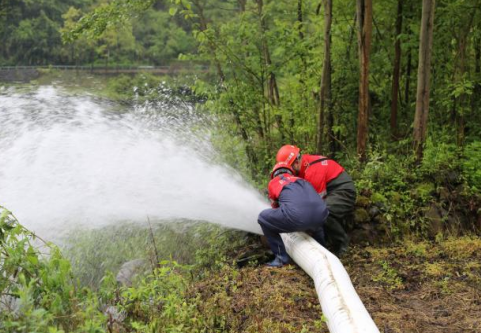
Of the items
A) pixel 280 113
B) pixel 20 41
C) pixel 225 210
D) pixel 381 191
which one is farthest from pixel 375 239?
pixel 20 41

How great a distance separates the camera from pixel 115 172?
7.99 metres

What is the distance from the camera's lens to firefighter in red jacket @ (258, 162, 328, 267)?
5332mm

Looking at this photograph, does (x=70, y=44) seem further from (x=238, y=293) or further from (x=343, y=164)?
(x=238, y=293)

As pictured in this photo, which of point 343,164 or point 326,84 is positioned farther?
point 343,164

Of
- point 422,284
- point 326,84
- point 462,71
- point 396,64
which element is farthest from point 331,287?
point 462,71

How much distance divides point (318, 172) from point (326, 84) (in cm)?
247

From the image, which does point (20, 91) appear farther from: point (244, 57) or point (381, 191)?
point (381, 191)

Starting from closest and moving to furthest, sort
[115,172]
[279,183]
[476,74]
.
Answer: [279,183]
[115,172]
[476,74]

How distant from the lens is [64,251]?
6773 millimetres

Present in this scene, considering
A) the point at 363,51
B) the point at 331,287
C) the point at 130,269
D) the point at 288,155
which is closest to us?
the point at 331,287

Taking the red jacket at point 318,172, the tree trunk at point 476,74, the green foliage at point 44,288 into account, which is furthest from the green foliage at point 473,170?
the green foliage at point 44,288

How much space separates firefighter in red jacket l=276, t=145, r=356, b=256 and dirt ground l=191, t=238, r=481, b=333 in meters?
0.30

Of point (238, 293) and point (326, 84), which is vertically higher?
point (326, 84)

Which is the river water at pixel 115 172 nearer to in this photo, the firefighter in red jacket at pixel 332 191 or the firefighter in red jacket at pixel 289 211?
the firefighter in red jacket at pixel 289 211
